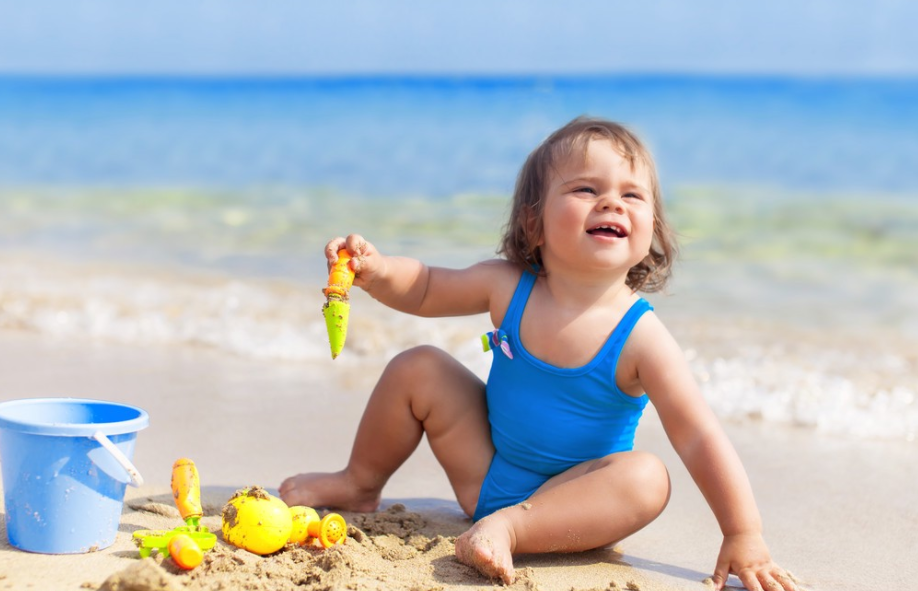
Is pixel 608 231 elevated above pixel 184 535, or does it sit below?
above

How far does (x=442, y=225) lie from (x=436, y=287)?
587 centimetres

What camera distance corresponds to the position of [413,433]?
2.75 metres

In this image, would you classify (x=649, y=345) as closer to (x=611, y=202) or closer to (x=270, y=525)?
(x=611, y=202)

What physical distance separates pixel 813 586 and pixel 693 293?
12.1ft

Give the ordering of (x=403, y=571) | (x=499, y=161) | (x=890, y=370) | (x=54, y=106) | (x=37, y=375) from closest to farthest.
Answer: (x=403, y=571), (x=37, y=375), (x=890, y=370), (x=499, y=161), (x=54, y=106)

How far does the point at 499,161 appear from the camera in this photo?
12797mm

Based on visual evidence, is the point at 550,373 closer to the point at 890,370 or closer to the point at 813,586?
the point at 813,586

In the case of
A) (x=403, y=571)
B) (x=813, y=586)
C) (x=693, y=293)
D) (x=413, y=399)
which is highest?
(x=693, y=293)

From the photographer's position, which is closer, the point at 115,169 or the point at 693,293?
the point at 693,293

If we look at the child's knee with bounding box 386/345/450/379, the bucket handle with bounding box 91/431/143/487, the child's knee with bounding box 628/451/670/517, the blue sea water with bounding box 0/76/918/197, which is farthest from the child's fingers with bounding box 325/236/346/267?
the blue sea water with bounding box 0/76/918/197

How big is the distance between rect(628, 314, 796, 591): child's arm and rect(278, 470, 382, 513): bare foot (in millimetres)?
840

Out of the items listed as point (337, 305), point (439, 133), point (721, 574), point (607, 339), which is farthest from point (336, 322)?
point (439, 133)

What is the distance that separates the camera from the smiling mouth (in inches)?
101

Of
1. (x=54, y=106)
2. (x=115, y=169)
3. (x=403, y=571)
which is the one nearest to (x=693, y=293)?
(x=403, y=571)
